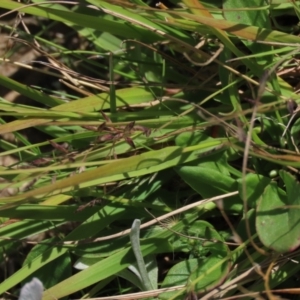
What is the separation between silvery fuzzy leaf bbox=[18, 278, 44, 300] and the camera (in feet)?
3.26

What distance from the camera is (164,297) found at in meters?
1.18

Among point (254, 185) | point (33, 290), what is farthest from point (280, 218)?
point (33, 290)

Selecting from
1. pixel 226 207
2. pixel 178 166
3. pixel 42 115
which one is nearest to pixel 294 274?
pixel 226 207

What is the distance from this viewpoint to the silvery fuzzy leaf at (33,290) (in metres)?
0.99

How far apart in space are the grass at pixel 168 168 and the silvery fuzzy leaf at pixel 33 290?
0.15 meters

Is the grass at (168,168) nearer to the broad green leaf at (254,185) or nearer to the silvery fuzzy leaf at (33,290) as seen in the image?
the broad green leaf at (254,185)

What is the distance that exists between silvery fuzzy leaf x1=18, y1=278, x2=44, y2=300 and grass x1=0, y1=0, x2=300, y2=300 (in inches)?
5.8

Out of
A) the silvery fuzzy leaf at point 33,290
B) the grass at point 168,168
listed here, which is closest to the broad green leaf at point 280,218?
the grass at point 168,168

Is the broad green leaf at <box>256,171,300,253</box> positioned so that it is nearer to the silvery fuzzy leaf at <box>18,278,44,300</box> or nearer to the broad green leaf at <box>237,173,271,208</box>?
the broad green leaf at <box>237,173,271,208</box>

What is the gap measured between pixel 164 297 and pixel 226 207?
0.73 ft

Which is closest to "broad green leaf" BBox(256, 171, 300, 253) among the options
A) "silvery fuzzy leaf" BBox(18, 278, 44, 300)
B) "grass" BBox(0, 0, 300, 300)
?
"grass" BBox(0, 0, 300, 300)

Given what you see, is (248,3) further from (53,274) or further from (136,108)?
(53,274)

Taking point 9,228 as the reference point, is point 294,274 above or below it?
below

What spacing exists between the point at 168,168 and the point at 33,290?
40 centimetres
